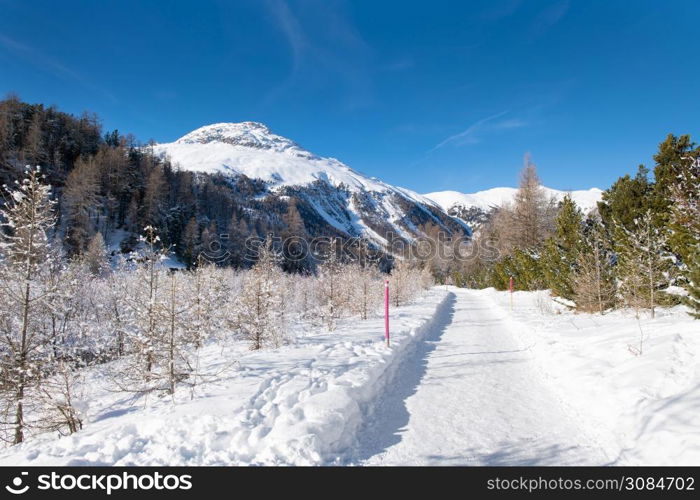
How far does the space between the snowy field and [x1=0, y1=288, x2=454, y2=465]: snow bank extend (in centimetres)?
2

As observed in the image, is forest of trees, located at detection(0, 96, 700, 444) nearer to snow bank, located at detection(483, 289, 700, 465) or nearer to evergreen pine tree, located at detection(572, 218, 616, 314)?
evergreen pine tree, located at detection(572, 218, 616, 314)

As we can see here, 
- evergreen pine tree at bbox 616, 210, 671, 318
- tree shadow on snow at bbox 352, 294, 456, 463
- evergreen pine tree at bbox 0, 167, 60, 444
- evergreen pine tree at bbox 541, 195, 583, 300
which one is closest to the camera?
tree shadow on snow at bbox 352, 294, 456, 463

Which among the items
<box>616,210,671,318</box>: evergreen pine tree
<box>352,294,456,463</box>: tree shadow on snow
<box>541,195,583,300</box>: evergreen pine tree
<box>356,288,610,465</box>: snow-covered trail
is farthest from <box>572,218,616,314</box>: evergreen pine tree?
<box>352,294,456,463</box>: tree shadow on snow

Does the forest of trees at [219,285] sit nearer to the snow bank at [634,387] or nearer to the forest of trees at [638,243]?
the forest of trees at [638,243]

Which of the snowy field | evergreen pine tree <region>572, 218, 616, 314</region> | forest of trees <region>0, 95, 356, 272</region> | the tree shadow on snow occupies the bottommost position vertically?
the tree shadow on snow

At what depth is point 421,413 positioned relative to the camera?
479cm

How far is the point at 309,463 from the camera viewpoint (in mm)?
3445

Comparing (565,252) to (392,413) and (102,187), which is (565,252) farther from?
(102,187)

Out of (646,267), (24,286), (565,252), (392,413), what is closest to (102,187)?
(24,286)

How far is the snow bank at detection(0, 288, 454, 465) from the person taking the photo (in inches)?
138

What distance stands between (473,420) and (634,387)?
2393mm

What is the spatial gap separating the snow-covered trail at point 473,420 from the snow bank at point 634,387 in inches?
10.9

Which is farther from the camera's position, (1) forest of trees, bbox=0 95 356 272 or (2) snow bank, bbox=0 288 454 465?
(1) forest of trees, bbox=0 95 356 272
